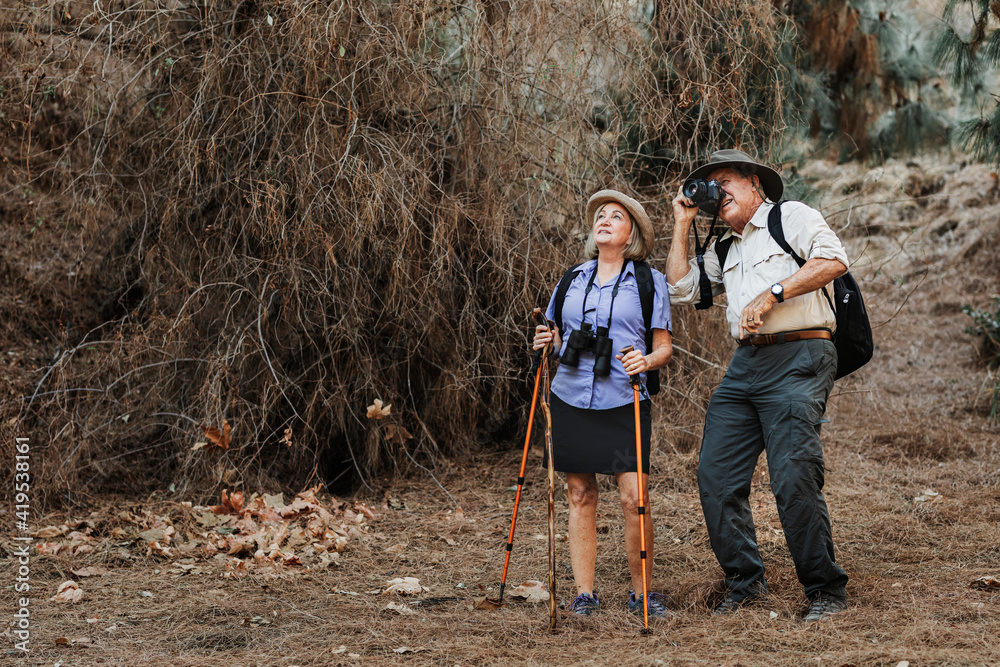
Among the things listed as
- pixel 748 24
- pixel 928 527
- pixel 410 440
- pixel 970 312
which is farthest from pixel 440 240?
pixel 970 312

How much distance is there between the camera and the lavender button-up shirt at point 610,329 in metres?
3.70

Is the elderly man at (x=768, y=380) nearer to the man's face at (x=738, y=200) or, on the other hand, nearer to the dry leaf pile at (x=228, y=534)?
the man's face at (x=738, y=200)

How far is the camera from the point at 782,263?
351 cm

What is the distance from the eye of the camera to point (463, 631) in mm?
3619

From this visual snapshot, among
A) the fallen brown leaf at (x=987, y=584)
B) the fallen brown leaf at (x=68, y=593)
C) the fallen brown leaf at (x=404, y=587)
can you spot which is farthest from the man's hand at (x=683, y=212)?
the fallen brown leaf at (x=68, y=593)

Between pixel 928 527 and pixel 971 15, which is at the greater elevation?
pixel 971 15

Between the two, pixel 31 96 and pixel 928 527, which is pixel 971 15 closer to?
pixel 928 527

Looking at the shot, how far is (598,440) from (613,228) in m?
0.95

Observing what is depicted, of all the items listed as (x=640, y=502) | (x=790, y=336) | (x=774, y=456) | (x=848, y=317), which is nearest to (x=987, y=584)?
(x=774, y=456)

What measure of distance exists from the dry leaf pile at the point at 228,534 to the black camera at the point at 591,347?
6.35ft

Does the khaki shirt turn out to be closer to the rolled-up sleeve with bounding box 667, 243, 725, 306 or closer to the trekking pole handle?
the rolled-up sleeve with bounding box 667, 243, 725, 306

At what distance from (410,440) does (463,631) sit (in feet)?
9.33

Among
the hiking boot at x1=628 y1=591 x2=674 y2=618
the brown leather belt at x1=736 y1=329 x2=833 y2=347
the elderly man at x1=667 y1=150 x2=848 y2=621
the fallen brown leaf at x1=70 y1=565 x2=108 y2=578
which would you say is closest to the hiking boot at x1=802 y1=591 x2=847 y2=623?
the elderly man at x1=667 y1=150 x2=848 y2=621

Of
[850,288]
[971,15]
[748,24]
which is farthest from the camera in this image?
[971,15]
